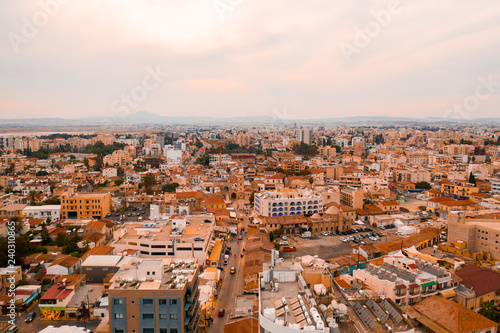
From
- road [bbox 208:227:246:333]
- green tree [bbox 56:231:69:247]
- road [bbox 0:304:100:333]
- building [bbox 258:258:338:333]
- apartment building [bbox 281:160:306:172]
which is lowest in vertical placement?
road [bbox 0:304:100:333]

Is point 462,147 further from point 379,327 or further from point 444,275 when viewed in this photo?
point 379,327

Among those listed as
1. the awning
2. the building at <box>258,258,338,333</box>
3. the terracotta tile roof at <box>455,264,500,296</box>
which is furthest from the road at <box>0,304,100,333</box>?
the terracotta tile roof at <box>455,264,500,296</box>

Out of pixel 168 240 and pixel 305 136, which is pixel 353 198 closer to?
pixel 168 240

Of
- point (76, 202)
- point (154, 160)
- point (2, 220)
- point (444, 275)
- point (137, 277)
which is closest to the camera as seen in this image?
point (137, 277)

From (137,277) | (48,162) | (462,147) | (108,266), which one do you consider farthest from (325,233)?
(462,147)

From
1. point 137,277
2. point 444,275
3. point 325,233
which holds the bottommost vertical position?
point 325,233

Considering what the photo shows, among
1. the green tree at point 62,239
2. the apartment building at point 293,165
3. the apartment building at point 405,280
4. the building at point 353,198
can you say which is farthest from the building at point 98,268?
the apartment building at point 293,165

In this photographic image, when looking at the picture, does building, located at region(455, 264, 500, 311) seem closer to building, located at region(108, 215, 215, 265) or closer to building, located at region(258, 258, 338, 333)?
building, located at region(258, 258, 338, 333)
